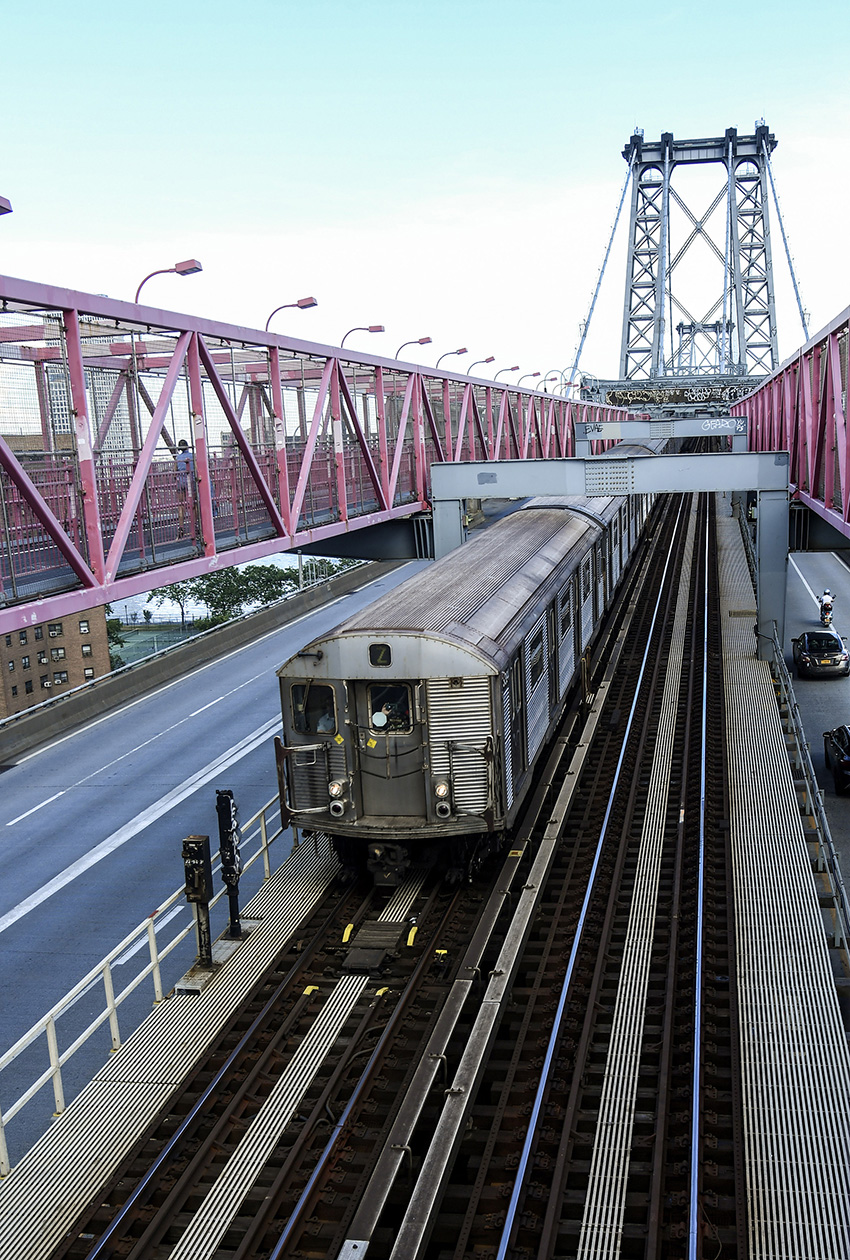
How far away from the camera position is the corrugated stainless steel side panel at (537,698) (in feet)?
42.9

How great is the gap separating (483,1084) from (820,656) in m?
21.5

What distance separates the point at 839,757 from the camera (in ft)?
65.3

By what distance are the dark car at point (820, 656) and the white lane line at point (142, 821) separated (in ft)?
46.3

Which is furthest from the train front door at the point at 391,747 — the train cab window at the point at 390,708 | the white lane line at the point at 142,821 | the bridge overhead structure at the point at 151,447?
the white lane line at the point at 142,821

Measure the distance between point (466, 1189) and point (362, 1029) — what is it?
2.10 metres

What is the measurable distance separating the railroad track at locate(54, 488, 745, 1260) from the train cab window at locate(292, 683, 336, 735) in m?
2.06

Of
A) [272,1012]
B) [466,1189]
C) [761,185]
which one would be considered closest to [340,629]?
[272,1012]

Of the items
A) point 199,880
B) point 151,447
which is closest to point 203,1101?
point 199,880

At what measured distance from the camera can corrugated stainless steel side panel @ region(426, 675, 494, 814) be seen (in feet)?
36.6

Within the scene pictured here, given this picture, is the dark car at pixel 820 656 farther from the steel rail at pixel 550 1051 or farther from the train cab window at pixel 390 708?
the train cab window at pixel 390 708

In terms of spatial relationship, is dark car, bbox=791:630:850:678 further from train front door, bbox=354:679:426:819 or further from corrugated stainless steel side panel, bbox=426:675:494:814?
train front door, bbox=354:679:426:819

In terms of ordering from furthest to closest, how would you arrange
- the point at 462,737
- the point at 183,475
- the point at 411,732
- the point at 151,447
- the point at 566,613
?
1. the point at 566,613
2. the point at 183,475
3. the point at 411,732
4. the point at 462,737
5. the point at 151,447

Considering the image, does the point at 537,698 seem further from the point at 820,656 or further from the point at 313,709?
the point at 820,656

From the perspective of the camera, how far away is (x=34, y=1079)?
11.2 metres
